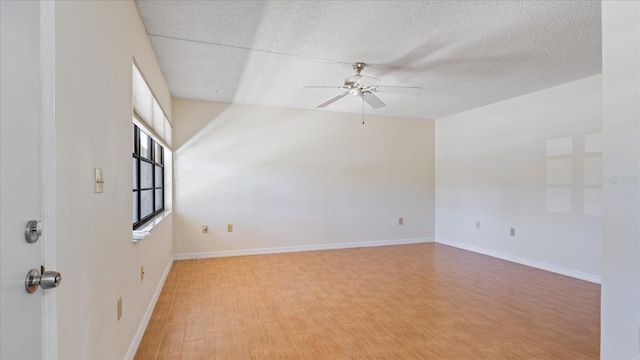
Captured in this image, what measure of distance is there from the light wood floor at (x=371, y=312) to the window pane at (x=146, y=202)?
834 mm

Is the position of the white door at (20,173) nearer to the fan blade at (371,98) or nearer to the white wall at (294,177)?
the fan blade at (371,98)

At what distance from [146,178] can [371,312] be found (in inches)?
100

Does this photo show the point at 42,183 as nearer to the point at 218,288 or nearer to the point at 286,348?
the point at 286,348

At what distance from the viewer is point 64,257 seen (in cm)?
108

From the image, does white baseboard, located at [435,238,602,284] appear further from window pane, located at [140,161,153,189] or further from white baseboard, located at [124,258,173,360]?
window pane, located at [140,161,153,189]

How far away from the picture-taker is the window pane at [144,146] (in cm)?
284

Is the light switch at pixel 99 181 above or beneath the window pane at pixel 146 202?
above

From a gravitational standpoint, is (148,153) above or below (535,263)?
above

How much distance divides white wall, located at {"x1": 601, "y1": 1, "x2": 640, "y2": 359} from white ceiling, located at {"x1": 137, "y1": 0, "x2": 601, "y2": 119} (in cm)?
121

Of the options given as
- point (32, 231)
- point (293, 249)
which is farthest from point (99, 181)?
point (293, 249)

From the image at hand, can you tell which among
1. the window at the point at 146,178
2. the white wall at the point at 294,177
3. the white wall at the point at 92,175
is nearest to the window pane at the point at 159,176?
the window at the point at 146,178

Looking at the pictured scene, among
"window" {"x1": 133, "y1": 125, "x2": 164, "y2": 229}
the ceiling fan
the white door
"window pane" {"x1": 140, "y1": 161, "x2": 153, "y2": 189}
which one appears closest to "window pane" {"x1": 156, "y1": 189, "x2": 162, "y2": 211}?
"window" {"x1": 133, "y1": 125, "x2": 164, "y2": 229}

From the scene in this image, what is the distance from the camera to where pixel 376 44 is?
266 cm

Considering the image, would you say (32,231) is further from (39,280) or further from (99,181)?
(99,181)
